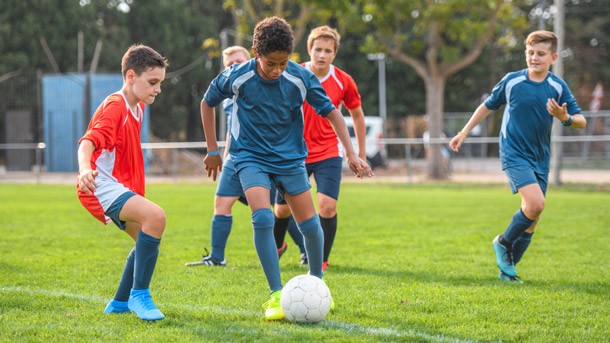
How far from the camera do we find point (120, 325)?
3.77m

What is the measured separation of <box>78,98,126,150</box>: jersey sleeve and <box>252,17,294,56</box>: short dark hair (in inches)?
35.3

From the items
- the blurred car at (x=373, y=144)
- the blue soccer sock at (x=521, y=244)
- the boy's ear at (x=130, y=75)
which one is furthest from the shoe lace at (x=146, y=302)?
the blurred car at (x=373, y=144)

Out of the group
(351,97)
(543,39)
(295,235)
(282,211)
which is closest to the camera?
(543,39)

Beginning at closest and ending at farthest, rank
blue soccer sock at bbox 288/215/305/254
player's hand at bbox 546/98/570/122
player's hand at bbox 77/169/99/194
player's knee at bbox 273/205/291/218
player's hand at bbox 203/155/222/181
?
1. player's hand at bbox 77/169/99/194
2. player's hand at bbox 203/155/222/181
3. player's hand at bbox 546/98/570/122
4. player's knee at bbox 273/205/291/218
5. blue soccer sock at bbox 288/215/305/254

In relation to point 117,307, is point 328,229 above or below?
above

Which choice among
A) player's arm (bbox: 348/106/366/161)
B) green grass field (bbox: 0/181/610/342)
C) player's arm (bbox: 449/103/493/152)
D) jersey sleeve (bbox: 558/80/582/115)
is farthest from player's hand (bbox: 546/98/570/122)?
player's arm (bbox: 348/106/366/161)

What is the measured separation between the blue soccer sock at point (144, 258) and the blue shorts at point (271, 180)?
0.64 meters

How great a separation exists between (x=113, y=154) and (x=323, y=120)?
229 cm

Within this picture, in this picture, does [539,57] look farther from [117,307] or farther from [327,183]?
[117,307]

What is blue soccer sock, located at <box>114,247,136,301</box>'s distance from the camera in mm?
3996

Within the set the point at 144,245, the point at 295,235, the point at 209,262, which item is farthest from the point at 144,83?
the point at 295,235

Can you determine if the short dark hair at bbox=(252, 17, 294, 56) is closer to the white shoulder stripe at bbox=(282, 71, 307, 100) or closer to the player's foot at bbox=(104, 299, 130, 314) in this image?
the white shoulder stripe at bbox=(282, 71, 307, 100)

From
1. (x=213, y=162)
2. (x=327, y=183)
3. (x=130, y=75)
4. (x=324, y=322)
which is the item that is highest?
(x=130, y=75)

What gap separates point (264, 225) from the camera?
395 centimetres
